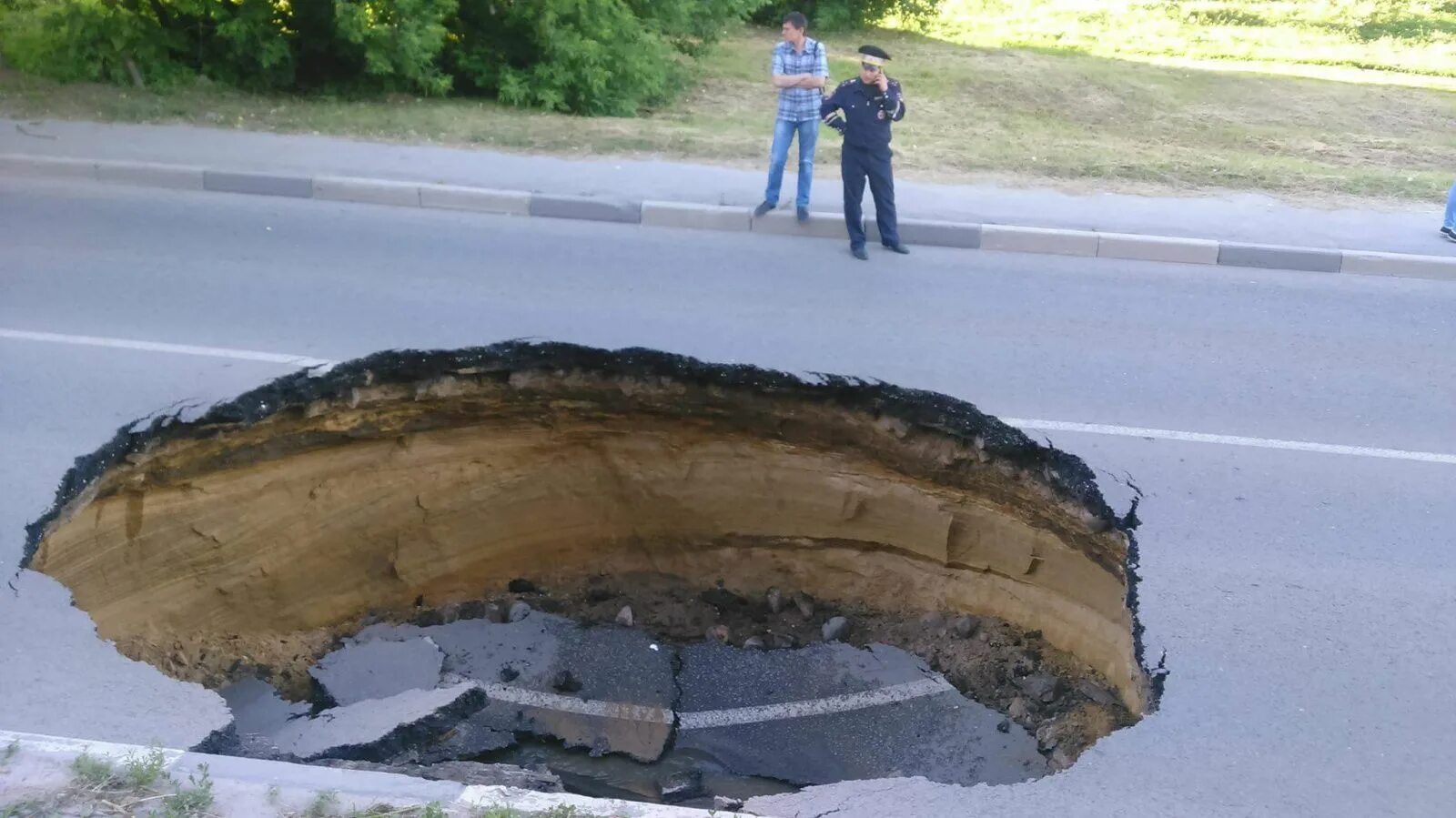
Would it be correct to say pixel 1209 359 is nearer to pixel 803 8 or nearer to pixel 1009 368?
pixel 1009 368

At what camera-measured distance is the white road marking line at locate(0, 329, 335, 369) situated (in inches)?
250

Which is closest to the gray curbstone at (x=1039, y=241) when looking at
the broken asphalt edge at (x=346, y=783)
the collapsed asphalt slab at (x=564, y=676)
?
the collapsed asphalt slab at (x=564, y=676)

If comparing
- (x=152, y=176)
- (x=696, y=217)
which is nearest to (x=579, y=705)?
(x=696, y=217)

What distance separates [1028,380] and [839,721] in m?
2.42

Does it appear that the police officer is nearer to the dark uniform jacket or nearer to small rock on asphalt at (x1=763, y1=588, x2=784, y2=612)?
the dark uniform jacket

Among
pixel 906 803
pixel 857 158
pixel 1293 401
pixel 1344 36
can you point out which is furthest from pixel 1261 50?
pixel 906 803

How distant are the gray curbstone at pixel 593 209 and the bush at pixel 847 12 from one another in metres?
10.9

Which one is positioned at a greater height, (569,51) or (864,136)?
(569,51)

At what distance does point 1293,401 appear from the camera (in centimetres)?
666

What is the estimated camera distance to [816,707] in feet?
18.8

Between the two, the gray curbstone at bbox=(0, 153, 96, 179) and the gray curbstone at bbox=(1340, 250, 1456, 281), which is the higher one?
the gray curbstone at bbox=(0, 153, 96, 179)

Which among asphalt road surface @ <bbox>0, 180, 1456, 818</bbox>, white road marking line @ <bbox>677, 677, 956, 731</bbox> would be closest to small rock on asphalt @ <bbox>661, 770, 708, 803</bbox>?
white road marking line @ <bbox>677, 677, 956, 731</bbox>

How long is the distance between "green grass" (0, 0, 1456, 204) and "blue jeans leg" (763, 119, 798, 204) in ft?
5.20

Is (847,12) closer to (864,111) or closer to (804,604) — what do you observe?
(864,111)
